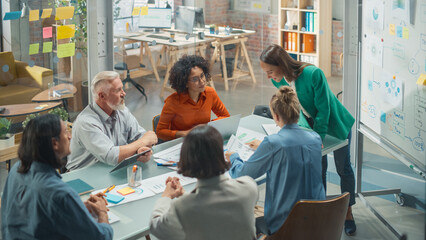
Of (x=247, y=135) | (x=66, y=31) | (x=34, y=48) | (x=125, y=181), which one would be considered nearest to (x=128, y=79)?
(x=66, y=31)

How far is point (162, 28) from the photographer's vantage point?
593 cm

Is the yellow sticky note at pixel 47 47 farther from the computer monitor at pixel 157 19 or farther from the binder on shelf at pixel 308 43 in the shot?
the binder on shelf at pixel 308 43

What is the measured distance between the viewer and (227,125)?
12.4 ft

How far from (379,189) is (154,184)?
2.74 metres

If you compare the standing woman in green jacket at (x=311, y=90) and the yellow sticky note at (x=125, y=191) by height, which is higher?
the standing woman in green jacket at (x=311, y=90)

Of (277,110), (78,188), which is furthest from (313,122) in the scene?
(78,188)

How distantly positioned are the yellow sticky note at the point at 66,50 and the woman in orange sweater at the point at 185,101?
1243 millimetres

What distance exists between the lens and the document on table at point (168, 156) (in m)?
3.45

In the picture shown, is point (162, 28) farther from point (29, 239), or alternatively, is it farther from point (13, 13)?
point (29, 239)

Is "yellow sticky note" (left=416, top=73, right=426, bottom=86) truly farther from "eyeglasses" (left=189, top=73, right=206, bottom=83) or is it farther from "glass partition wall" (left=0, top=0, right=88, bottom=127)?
"glass partition wall" (left=0, top=0, right=88, bottom=127)

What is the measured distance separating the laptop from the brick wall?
7.10 feet

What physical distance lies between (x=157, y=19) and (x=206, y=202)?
4012mm

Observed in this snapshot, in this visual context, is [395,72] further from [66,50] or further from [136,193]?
[66,50]

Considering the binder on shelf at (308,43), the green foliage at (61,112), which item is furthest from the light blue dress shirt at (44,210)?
the binder on shelf at (308,43)
